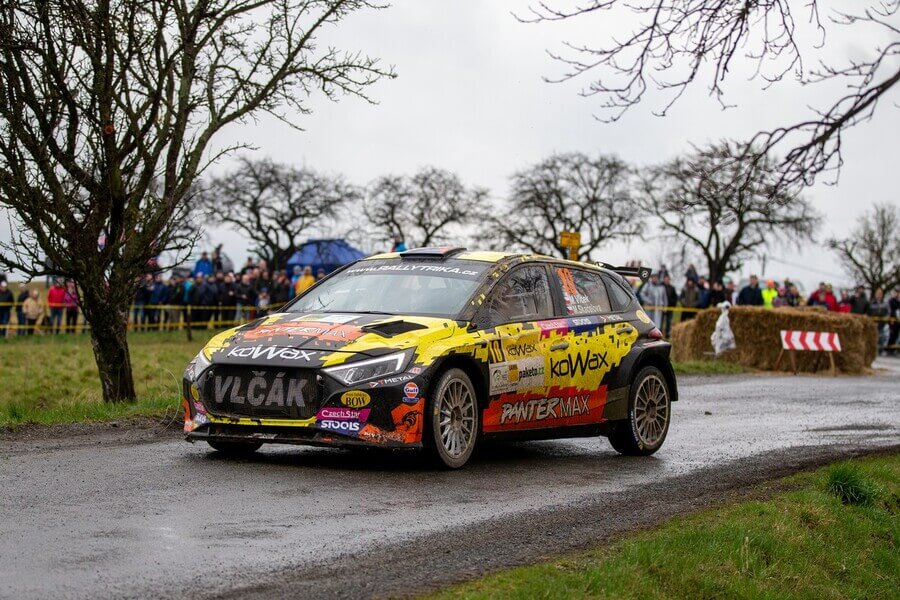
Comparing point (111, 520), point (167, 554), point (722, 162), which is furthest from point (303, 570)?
point (722, 162)

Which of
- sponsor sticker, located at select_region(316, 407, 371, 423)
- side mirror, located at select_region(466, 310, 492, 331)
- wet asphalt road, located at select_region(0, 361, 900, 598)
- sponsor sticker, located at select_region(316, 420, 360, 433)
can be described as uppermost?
side mirror, located at select_region(466, 310, 492, 331)

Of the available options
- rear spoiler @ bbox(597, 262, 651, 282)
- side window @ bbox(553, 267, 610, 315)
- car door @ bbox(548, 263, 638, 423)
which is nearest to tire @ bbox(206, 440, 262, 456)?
car door @ bbox(548, 263, 638, 423)

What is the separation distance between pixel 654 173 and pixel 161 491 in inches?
2613

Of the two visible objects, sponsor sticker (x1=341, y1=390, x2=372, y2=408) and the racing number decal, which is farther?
the racing number decal

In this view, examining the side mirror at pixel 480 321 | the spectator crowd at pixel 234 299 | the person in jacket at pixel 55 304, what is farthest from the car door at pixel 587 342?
the person in jacket at pixel 55 304

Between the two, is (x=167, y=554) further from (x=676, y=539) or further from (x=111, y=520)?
(x=676, y=539)

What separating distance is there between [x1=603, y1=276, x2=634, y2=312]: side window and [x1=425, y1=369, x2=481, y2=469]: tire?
103 inches

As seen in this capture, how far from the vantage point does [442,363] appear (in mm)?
9625

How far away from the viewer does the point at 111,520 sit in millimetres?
7195

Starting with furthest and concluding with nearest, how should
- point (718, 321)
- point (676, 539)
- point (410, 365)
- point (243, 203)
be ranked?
point (243, 203), point (718, 321), point (410, 365), point (676, 539)

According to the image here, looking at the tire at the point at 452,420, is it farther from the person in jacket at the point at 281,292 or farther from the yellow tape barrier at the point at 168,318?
the person in jacket at the point at 281,292

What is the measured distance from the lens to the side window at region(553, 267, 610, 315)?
11586mm

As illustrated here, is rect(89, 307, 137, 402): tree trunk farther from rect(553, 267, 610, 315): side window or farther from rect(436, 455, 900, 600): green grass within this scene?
rect(436, 455, 900, 600): green grass

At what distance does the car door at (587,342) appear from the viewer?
11.1 metres
